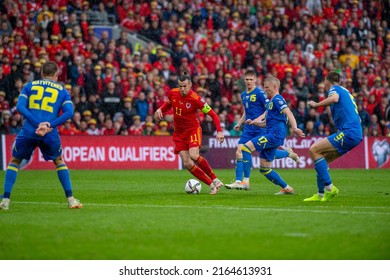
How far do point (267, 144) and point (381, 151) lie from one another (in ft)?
44.1

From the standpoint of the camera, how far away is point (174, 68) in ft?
88.6

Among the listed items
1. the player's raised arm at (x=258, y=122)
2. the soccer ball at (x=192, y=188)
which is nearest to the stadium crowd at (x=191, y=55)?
the player's raised arm at (x=258, y=122)

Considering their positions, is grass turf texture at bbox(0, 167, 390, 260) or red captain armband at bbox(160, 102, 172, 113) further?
red captain armband at bbox(160, 102, 172, 113)

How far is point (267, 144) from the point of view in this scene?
1480 cm

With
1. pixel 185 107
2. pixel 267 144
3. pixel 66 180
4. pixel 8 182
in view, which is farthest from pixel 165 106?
pixel 8 182

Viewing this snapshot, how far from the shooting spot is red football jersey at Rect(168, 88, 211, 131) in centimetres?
1527

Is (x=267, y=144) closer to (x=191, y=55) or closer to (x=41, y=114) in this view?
(x=41, y=114)

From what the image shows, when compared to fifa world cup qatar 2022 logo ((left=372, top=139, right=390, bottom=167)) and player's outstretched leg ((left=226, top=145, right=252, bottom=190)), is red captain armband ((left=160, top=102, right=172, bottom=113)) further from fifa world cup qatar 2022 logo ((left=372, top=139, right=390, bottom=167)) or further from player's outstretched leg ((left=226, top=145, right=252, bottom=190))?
fifa world cup qatar 2022 logo ((left=372, top=139, right=390, bottom=167))

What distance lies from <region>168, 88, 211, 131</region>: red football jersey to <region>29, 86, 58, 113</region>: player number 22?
4.33 meters

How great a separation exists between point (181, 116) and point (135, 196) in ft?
6.60

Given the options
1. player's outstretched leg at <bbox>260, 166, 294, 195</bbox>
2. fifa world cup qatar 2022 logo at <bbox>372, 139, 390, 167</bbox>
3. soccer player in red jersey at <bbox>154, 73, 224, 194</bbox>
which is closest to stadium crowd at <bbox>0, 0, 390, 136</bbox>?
fifa world cup qatar 2022 logo at <bbox>372, 139, 390, 167</bbox>

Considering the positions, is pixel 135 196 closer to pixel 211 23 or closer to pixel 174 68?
pixel 174 68

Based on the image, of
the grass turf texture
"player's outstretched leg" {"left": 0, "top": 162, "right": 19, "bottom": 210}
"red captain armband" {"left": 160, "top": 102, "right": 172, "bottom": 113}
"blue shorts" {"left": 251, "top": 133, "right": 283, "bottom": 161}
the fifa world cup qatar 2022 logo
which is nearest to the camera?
the grass turf texture

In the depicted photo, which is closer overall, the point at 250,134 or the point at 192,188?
the point at 192,188
